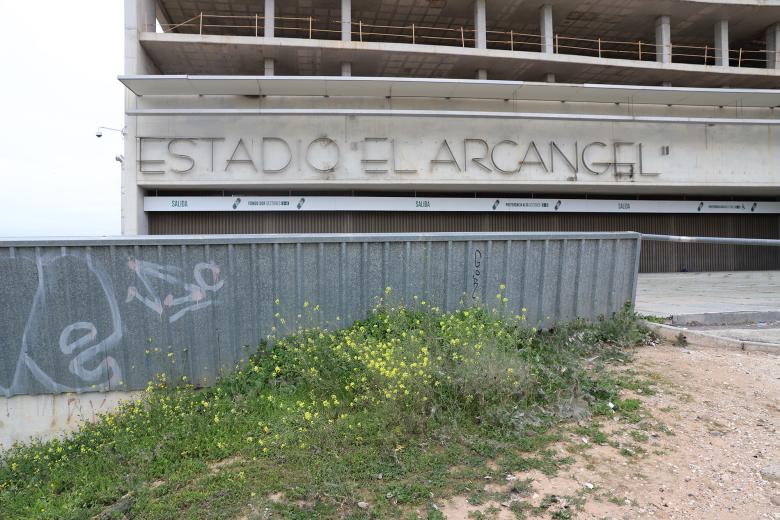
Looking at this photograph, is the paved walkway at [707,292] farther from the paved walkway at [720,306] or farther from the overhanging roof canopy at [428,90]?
the overhanging roof canopy at [428,90]

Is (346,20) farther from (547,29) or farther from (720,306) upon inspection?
(720,306)

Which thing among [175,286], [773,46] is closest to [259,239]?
[175,286]

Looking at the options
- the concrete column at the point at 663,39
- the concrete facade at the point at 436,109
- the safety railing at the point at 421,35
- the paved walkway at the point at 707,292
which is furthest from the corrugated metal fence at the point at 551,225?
the safety railing at the point at 421,35

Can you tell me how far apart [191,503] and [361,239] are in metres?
3.73

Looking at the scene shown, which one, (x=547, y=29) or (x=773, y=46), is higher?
(x=773, y=46)

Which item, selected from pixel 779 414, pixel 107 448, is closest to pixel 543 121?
pixel 779 414

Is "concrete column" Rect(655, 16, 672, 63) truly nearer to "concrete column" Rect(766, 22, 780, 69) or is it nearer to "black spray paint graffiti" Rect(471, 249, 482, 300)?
"concrete column" Rect(766, 22, 780, 69)

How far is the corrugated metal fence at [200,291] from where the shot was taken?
18.5 feet

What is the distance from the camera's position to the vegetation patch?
3.38 m

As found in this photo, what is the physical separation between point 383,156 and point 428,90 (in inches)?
108

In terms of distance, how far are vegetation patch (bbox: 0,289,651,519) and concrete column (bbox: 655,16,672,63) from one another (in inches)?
641

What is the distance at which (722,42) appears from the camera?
17.7m

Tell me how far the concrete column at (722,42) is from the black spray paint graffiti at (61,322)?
21.9m

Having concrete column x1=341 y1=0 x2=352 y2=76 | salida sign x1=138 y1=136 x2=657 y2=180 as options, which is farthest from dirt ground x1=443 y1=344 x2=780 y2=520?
concrete column x1=341 y1=0 x2=352 y2=76
